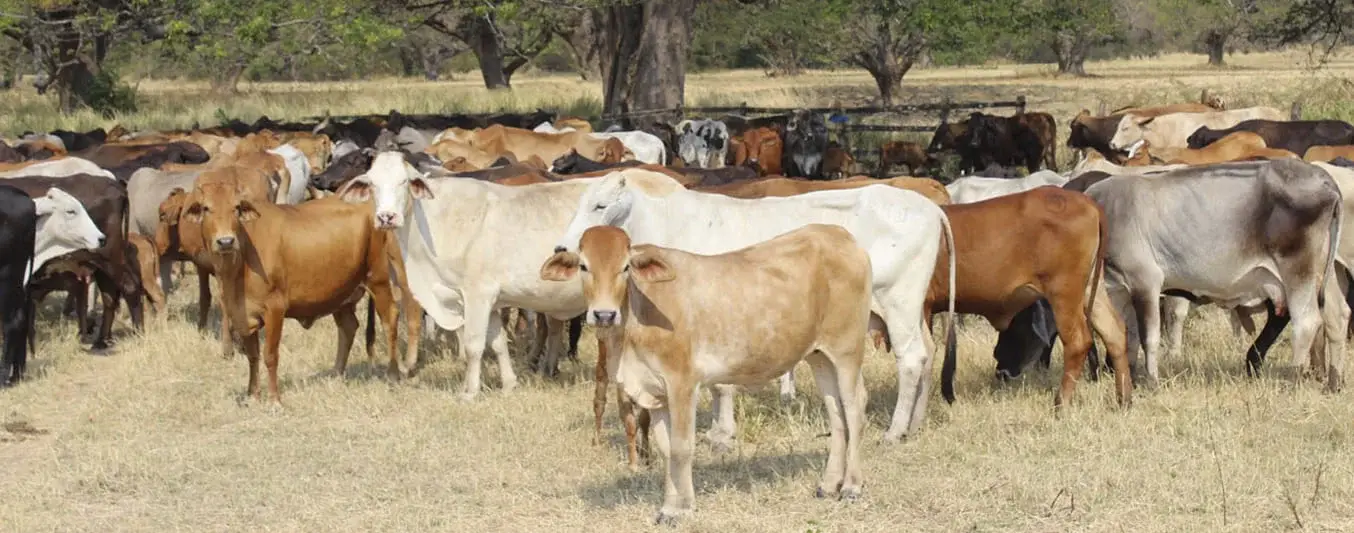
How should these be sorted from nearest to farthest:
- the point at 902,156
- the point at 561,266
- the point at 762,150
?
the point at 561,266 < the point at 762,150 < the point at 902,156

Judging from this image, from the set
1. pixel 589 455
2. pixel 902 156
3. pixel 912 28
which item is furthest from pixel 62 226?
pixel 912 28

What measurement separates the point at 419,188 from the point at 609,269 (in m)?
3.88

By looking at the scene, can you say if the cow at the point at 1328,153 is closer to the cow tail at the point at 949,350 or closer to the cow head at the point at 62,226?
the cow tail at the point at 949,350

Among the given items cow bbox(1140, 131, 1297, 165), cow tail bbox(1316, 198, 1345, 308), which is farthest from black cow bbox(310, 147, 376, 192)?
cow tail bbox(1316, 198, 1345, 308)

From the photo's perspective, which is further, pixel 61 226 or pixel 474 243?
pixel 61 226

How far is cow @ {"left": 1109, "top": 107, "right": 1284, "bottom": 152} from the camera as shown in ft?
73.5

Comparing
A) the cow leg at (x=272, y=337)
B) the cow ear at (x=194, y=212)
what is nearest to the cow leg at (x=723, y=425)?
the cow leg at (x=272, y=337)

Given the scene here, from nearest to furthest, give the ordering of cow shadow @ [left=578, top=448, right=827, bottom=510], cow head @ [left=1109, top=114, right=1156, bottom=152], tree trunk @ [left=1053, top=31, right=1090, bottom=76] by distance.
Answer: cow shadow @ [left=578, top=448, right=827, bottom=510], cow head @ [left=1109, top=114, right=1156, bottom=152], tree trunk @ [left=1053, top=31, right=1090, bottom=76]

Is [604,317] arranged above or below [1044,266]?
above

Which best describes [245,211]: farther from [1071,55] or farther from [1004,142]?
[1071,55]

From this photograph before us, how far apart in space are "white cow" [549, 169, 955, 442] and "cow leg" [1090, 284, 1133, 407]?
114cm

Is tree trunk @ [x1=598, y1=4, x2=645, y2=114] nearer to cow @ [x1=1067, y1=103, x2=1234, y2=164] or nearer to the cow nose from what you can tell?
cow @ [x1=1067, y1=103, x2=1234, y2=164]

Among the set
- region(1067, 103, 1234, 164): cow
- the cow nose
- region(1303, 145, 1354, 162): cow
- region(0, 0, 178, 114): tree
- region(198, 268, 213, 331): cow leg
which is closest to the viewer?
the cow nose

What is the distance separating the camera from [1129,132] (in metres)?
23.7
